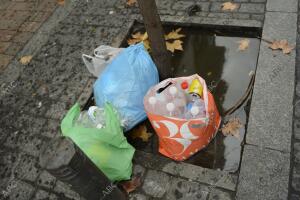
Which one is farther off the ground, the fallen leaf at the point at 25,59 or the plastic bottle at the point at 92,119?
the plastic bottle at the point at 92,119

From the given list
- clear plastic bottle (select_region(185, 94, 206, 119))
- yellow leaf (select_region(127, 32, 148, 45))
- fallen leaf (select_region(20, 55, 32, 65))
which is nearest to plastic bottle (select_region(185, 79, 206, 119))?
clear plastic bottle (select_region(185, 94, 206, 119))

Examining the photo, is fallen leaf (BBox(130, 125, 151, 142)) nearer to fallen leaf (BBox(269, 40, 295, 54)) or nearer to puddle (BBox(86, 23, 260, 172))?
puddle (BBox(86, 23, 260, 172))

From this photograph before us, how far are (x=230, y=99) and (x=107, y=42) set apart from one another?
192 centimetres

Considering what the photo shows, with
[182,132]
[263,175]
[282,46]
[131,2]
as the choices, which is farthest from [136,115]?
A: [131,2]

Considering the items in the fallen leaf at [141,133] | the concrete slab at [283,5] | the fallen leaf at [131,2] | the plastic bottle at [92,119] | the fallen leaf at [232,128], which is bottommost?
the fallen leaf at [141,133]

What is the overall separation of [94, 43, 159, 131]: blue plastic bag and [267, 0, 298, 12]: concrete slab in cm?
185

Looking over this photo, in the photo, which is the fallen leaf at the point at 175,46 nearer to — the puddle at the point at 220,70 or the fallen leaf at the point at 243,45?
the puddle at the point at 220,70

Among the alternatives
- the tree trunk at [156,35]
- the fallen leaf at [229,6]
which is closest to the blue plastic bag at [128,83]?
the tree trunk at [156,35]

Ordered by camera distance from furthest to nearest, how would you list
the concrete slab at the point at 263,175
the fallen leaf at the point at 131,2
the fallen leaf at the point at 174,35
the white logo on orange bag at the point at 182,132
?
the fallen leaf at the point at 131,2, the fallen leaf at the point at 174,35, the white logo on orange bag at the point at 182,132, the concrete slab at the point at 263,175

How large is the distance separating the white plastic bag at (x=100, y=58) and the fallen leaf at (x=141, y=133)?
0.86 metres

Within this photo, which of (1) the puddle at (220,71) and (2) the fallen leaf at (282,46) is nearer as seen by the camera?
(1) the puddle at (220,71)

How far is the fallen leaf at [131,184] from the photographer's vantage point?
2.99 m

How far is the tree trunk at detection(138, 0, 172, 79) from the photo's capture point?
→ 308 centimetres

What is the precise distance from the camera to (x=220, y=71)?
12.4 feet
